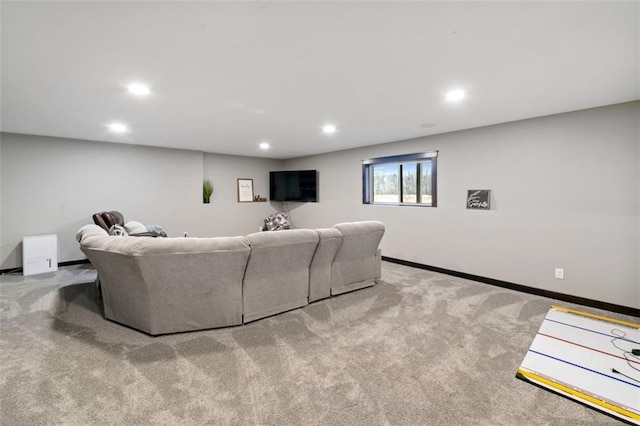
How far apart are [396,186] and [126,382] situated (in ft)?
16.2

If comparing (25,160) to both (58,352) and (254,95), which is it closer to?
(58,352)

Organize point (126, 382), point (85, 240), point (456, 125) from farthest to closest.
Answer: point (456, 125) → point (85, 240) → point (126, 382)

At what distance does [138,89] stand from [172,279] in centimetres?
182

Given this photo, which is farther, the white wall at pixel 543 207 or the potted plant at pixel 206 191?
the potted plant at pixel 206 191

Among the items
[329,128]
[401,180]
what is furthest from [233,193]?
[401,180]

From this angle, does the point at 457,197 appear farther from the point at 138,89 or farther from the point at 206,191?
the point at 206,191

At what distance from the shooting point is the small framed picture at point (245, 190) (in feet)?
24.6

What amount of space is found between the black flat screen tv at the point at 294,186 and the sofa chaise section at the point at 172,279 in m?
4.55

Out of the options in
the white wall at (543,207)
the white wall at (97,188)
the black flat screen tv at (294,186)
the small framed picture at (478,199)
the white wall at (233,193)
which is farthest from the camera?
the black flat screen tv at (294,186)

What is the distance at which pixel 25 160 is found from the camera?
15.8ft

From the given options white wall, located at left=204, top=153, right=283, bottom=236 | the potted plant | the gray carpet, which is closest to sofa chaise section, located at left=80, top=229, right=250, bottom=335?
the gray carpet

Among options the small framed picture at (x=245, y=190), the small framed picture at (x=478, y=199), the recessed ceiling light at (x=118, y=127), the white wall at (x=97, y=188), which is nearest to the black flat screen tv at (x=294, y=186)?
the small framed picture at (x=245, y=190)

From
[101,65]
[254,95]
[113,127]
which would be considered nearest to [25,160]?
[113,127]

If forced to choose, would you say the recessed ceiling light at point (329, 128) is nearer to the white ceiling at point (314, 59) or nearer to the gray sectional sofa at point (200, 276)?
the white ceiling at point (314, 59)
